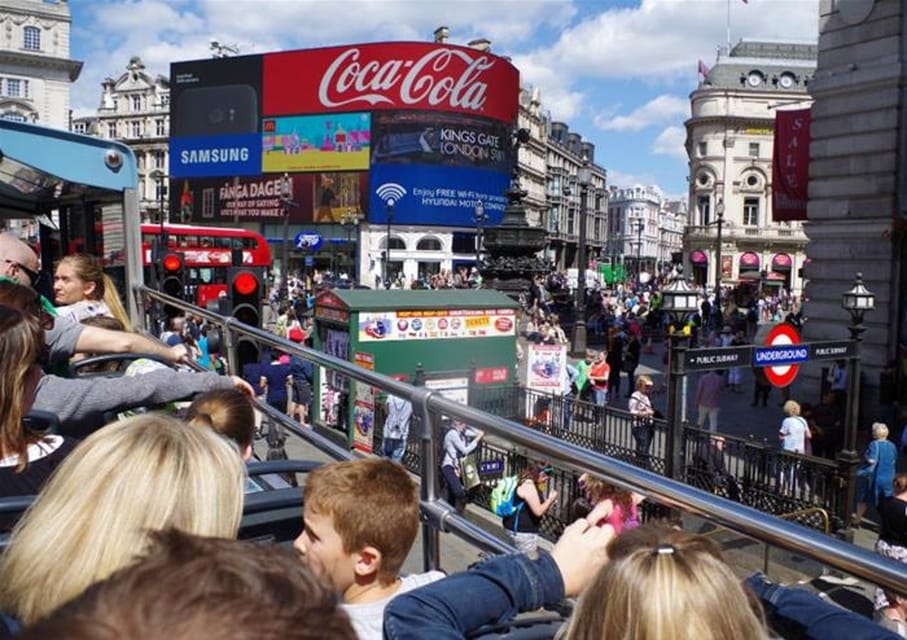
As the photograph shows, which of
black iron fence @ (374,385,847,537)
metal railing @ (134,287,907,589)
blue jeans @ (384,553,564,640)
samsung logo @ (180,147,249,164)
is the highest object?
samsung logo @ (180,147,249,164)

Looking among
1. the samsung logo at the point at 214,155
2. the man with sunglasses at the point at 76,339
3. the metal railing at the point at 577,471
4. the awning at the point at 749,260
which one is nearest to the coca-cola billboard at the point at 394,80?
the samsung logo at the point at 214,155

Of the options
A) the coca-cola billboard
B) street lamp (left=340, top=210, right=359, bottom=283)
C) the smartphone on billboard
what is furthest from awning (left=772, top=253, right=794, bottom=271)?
the smartphone on billboard

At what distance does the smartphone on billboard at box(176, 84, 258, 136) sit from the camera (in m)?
68.9

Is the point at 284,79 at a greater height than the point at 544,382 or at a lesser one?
greater

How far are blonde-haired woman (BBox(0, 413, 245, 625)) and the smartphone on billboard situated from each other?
231 feet

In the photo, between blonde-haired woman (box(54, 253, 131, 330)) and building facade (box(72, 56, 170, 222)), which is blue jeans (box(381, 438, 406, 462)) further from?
building facade (box(72, 56, 170, 222))

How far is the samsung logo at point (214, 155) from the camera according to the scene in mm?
69000

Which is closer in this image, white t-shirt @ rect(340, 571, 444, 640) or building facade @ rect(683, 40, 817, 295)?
white t-shirt @ rect(340, 571, 444, 640)

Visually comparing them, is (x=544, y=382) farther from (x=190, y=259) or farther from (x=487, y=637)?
(x=190, y=259)

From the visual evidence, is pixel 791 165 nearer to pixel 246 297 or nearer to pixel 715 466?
pixel 715 466

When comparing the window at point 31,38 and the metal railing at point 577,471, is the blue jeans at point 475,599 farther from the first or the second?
the window at point 31,38

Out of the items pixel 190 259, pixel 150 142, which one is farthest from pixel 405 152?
pixel 150 142

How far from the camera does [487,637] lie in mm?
1865

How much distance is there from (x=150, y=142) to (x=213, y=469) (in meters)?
101
